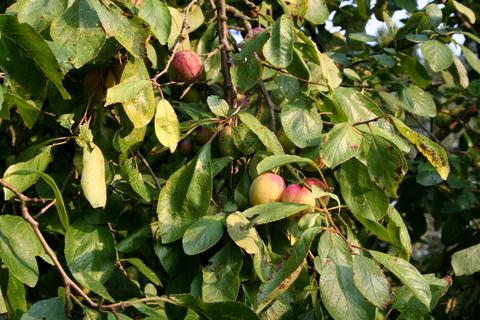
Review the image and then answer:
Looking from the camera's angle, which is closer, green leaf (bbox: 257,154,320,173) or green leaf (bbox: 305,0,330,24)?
green leaf (bbox: 257,154,320,173)

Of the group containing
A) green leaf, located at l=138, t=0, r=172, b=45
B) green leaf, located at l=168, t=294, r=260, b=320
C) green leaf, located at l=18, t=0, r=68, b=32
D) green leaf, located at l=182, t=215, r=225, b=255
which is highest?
green leaf, located at l=18, t=0, r=68, b=32

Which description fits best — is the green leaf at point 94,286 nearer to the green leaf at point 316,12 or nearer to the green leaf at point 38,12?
the green leaf at point 38,12

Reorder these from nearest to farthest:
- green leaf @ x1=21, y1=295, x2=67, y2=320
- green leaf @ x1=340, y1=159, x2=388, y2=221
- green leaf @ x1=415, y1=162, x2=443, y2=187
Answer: green leaf @ x1=21, y1=295, x2=67, y2=320
green leaf @ x1=340, y1=159, x2=388, y2=221
green leaf @ x1=415, y1=162, x2=443, y2=187

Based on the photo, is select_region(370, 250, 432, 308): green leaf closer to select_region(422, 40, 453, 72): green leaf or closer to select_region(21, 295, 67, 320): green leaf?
select_region(21, 295, 67, 320): green leaf

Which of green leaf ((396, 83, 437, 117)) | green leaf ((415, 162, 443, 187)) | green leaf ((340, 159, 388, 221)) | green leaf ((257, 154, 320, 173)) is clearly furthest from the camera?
green leaf ((415, 162, 443, 187))

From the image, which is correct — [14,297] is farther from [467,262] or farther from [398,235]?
[467,262]

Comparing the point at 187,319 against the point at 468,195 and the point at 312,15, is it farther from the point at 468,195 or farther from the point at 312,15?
the point at 468,195

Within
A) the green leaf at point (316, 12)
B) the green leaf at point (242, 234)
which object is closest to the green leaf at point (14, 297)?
the green leaf at point (242, 234)

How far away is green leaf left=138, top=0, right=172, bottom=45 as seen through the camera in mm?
1021

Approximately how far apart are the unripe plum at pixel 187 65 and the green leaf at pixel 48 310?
1.83 ft

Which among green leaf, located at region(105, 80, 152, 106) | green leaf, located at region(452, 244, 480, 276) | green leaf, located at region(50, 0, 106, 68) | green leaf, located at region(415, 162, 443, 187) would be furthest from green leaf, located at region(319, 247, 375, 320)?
A: green leaf, located at region(415, 162, 443, 187)

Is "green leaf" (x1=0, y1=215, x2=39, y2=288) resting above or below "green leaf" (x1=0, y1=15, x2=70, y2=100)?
below

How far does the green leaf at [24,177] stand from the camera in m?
0.89

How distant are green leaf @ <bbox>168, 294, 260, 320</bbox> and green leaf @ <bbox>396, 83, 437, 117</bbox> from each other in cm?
75
